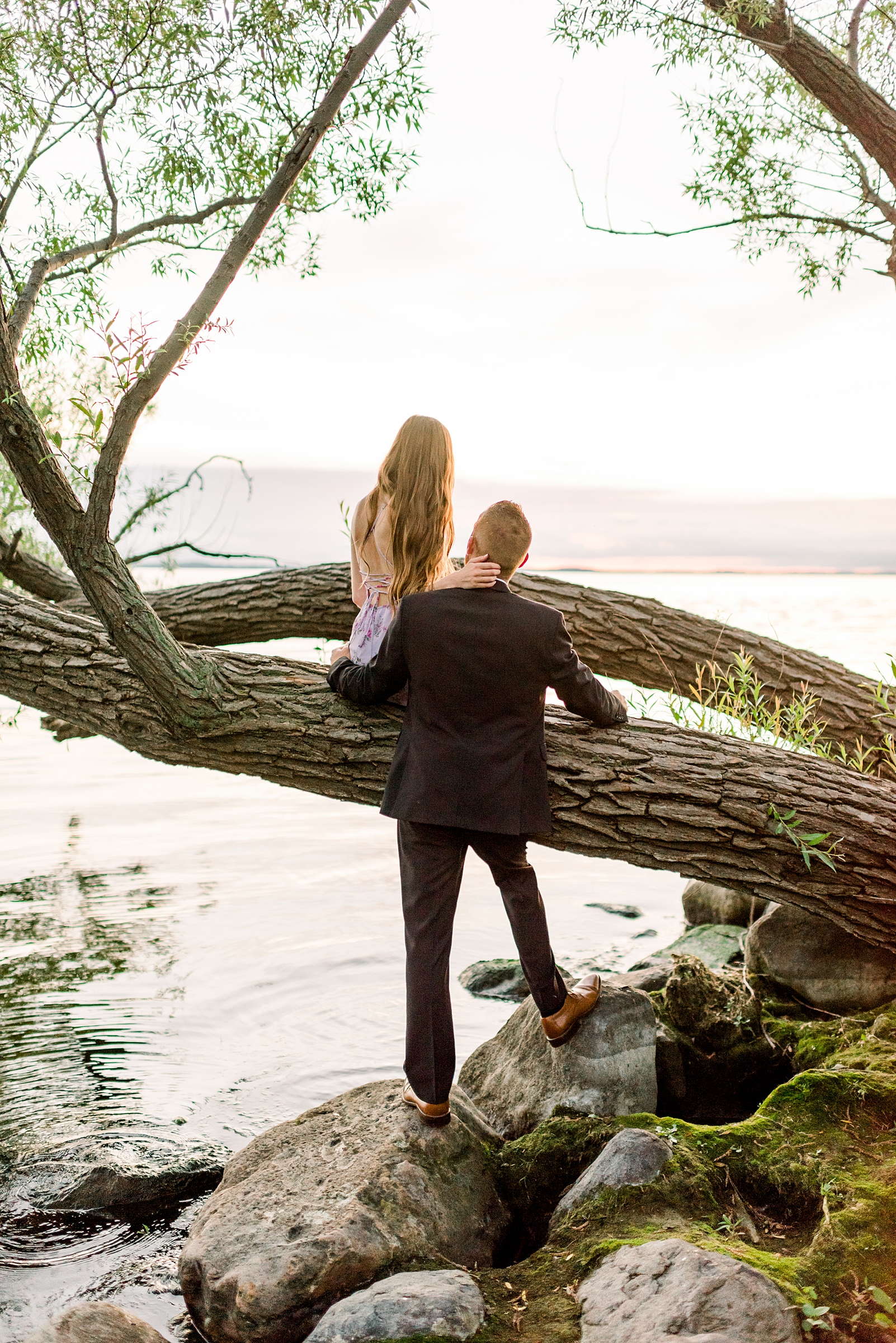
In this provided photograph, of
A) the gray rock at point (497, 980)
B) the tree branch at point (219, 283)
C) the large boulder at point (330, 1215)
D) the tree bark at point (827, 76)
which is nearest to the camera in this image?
the large boulder at point (330, 1215)

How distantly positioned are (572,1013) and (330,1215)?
1.42m

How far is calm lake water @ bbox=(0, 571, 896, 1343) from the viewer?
18.9 ft

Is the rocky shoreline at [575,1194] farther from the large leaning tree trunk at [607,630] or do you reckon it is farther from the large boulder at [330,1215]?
the large leaning tree trunk at [607,630]

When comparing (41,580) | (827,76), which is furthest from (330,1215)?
(827,76)

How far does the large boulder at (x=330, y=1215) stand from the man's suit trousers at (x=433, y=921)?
26 centimetres

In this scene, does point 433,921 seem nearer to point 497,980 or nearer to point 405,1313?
point 405,1313

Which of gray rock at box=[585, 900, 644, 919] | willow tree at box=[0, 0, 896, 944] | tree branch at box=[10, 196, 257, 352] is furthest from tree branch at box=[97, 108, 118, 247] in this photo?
gray rock at box=[585, 900, 644, 919]

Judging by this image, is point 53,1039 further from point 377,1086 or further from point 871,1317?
point 871,1317

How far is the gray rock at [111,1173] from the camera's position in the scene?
15.8ft

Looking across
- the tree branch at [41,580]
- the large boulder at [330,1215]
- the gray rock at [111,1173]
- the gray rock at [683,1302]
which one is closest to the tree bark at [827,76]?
the large boulder at [330,1215]

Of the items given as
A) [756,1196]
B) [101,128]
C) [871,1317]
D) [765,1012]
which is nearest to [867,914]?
[765,1012]

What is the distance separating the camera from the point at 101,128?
7.12 metres

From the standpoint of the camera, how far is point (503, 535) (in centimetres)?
405

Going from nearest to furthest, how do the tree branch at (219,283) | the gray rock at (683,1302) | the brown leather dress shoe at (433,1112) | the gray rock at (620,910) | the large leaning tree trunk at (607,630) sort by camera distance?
the gray rock at (683,1302) → the brown leather dress shoe at (433,1112) → the tree branch at (219,283) → the large leaning tree trunk at (607,630) → the gray rock at (620,910)
